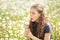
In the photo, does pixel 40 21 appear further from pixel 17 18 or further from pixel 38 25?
pixel 17 18

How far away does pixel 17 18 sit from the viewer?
184 cm

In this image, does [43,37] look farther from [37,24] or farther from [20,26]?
[20,26]

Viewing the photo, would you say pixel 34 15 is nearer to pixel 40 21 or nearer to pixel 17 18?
pixel 40 21

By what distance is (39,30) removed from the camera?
5.62 feet

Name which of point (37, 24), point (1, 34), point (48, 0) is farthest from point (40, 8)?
point (1, 34)

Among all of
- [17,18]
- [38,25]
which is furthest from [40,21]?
[17,18]

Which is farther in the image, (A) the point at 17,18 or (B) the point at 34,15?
(A) the point at 17,18

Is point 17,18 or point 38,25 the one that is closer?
point 38,25

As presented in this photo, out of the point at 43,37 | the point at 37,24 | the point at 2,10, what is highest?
the point at 2,10

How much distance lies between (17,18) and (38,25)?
0.23 m

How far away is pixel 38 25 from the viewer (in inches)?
67.7

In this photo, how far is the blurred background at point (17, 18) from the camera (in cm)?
180

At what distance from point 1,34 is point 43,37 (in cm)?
39

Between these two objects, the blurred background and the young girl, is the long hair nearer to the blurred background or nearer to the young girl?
the young girl
